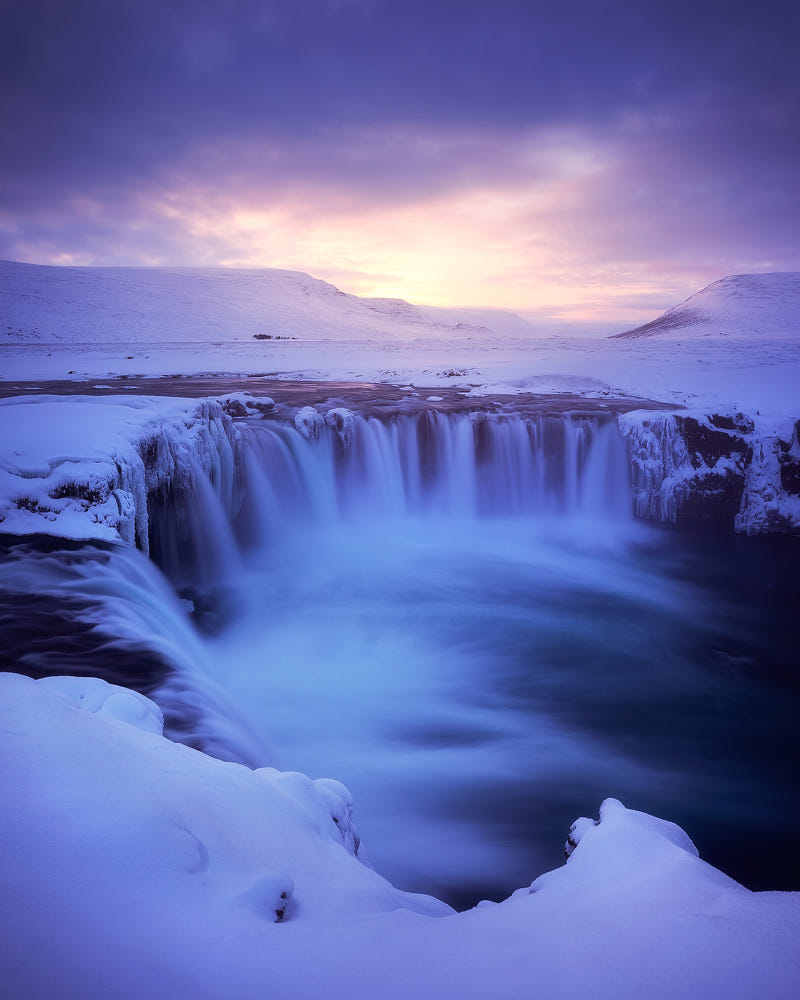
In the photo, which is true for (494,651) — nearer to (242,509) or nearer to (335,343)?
(242,509)

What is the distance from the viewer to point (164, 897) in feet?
4.24

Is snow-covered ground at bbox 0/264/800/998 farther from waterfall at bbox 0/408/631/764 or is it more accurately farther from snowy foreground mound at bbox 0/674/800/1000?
waterfall at bbox 0/408/631/764

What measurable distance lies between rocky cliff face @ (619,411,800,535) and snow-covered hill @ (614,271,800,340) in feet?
80.5

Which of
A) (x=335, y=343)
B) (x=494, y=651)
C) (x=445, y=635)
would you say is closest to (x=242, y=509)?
(x=445, y=635)

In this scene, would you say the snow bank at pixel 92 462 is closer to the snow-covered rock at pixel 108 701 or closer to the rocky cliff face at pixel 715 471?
the snow-covered rock at pixel 108 701

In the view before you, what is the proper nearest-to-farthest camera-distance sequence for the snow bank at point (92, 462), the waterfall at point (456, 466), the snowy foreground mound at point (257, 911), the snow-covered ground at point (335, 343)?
1. the snowy foreground mound at point (257, 911)
2. the snow bank at point (92, 462)
3. the waterfall at point (456, 466)
4. the snow-covered ground at point (335, 343)

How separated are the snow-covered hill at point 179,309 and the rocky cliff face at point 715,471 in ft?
96.5

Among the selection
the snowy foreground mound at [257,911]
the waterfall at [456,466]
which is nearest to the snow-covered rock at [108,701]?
the snowy foreground mound at [257,911]

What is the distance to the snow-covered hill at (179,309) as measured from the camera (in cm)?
3731

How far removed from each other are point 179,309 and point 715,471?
46.7 metres

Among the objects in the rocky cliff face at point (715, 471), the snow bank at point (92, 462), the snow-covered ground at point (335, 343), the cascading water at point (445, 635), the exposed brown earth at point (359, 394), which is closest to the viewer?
the cascading water at point (445, 635)

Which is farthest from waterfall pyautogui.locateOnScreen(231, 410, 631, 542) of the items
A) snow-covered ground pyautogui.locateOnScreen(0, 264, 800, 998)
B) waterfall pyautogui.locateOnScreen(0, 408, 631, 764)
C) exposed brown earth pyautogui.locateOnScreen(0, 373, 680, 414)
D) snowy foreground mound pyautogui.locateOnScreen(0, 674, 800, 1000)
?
snowy foreground mound pyautogui.locateOnScreen(0, 674, 800, 1000)

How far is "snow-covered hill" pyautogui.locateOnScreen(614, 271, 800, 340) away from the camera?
33141mm

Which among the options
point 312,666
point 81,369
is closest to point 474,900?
point 312,666
